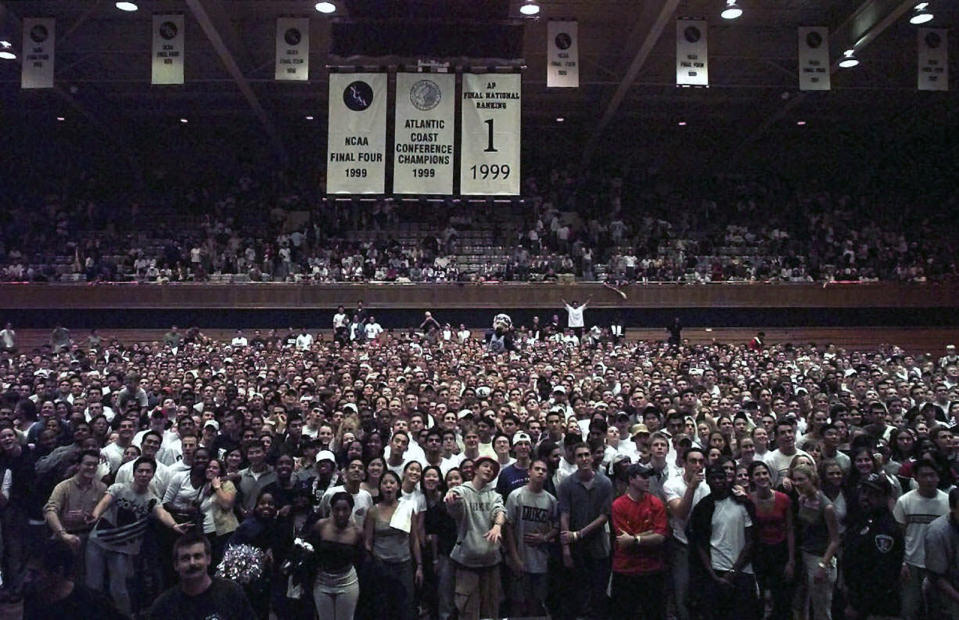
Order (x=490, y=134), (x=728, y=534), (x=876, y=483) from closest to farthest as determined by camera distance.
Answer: (x=876, y=483) < (x=728, y=534) < (x=490, y=134)

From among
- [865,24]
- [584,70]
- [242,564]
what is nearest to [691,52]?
[865,24]

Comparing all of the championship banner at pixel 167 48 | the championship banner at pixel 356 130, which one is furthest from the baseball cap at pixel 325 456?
the championship banner at pixel 167 48

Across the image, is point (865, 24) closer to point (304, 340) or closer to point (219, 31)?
point (219, 31)

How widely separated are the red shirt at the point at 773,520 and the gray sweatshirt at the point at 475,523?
2190mm

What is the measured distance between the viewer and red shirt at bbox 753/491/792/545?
598 centimetres

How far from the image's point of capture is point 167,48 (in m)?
16.2

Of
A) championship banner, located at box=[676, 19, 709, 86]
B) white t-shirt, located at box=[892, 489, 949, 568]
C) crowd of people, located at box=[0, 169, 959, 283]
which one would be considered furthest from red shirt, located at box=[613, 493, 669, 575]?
crowd of people, located at box=[0, 169, 959, 283]

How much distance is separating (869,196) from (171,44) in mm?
25647

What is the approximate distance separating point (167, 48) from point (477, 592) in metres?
15.1

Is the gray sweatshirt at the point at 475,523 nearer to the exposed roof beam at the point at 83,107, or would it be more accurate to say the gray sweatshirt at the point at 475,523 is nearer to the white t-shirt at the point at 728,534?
the white t-shirt at the point at 728,534

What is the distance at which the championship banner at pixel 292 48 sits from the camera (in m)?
16.5

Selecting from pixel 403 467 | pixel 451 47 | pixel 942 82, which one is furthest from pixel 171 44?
pixel 942 82

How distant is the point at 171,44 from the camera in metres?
16.2

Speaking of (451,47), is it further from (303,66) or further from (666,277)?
(666,277)
